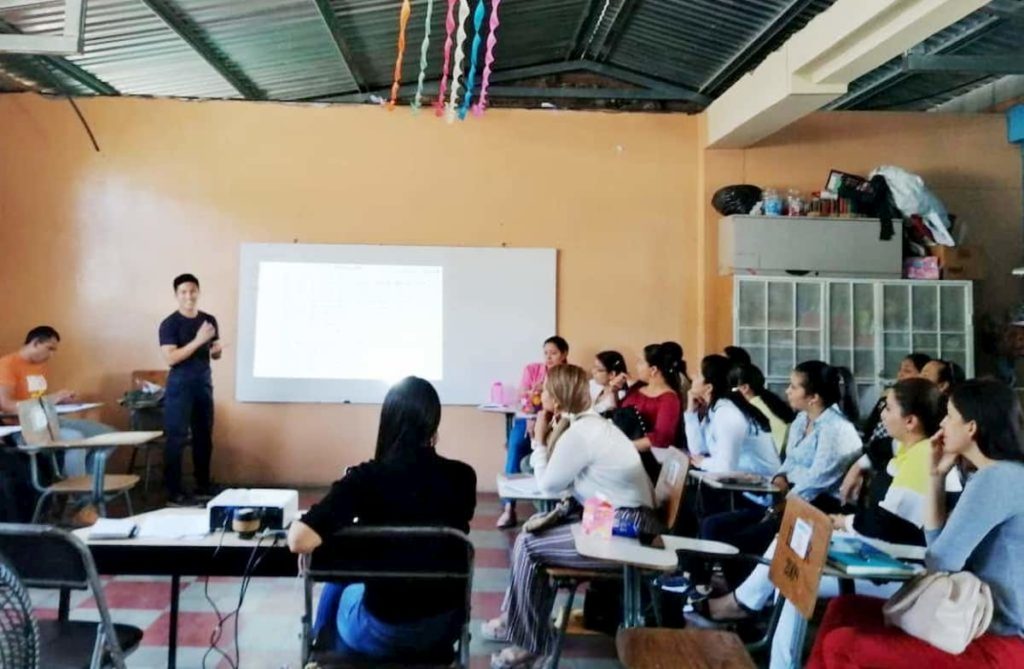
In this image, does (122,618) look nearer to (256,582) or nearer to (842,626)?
(256,582)

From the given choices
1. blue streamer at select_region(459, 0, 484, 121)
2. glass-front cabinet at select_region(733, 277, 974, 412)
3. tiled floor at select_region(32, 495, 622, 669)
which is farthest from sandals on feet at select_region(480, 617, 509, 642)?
glass-front cabinet at select_region(733, 277, 974, 412)

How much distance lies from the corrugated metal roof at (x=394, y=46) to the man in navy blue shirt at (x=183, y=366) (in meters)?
1.58

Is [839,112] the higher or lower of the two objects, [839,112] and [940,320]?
the higher

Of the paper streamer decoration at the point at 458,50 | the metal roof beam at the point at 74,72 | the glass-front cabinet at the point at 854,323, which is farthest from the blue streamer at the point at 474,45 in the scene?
the metal roof beam at the point at 74,72

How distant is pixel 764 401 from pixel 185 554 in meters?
3.04

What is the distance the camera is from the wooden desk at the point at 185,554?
214 cm

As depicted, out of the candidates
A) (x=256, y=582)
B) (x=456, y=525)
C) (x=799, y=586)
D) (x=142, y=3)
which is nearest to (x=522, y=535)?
(x=456, y=525)

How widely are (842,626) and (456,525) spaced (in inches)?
42.1

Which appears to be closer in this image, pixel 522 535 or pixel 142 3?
pixel 522 535

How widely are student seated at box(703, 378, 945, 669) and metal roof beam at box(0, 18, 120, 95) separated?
211 inches

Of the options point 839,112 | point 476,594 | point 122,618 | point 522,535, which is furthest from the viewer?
point 839,112

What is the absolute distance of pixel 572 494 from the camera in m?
3.03

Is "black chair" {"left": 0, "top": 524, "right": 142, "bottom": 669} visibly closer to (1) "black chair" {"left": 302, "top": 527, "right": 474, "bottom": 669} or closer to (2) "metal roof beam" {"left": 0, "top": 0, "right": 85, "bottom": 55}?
(1) "black chair" {"left": 302, "top": 527, "right": 474, "bottom": 669}

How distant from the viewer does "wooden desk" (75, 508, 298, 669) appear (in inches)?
→ 84.2
